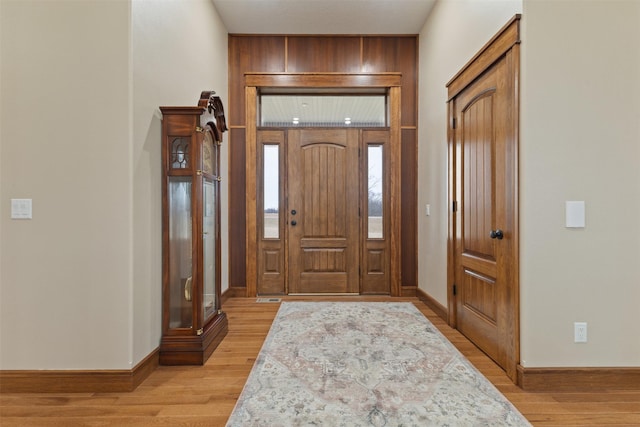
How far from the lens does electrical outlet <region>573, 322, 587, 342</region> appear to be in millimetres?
2109

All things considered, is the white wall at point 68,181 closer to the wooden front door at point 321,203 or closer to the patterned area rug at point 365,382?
the patterned area rug at point 365,382

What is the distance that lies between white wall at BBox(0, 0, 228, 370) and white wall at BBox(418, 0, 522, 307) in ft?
8.34

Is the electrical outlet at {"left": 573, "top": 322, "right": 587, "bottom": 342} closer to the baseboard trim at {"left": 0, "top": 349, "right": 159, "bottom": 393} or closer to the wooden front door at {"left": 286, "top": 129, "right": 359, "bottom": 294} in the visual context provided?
the wooden front door at {"left": 286, "top": 129, "right": 359, "bottom": 294}

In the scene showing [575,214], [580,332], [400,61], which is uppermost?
[400,61]

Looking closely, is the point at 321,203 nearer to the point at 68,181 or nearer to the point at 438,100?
the point at 438,100

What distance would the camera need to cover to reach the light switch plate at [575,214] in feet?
6.85

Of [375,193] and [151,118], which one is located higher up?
[151,118]

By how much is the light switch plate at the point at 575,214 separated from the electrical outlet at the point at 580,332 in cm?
60

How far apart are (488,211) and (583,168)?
64 centimetres

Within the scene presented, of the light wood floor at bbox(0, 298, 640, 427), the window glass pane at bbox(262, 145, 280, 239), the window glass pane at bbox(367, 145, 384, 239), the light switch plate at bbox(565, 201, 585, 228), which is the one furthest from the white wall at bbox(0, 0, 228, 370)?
the window glass pane at bbox(367, 145, 384, 239)

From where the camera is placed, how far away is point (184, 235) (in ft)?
8.52

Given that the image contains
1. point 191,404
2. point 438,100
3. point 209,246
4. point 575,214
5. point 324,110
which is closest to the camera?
point 191,404

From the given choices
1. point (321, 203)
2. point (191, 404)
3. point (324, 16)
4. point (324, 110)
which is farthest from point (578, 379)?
point (324, 16)

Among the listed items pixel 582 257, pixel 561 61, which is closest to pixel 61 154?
pixel 561 61
